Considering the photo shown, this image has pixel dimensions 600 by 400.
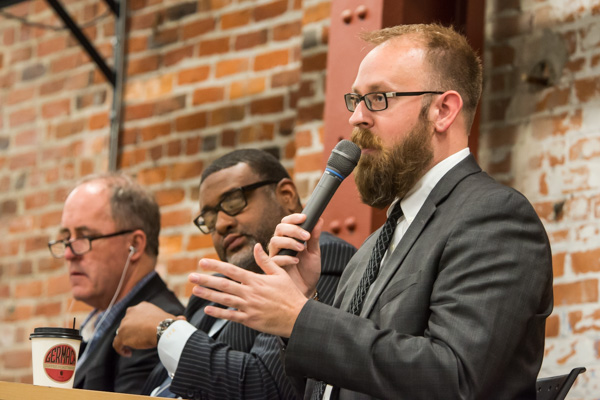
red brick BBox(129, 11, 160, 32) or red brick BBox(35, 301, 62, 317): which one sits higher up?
red brick BBox(129, 11, 160, 32)

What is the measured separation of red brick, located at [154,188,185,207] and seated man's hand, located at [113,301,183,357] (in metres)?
1.45

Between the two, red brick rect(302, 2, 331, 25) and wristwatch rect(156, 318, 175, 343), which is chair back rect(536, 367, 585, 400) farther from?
red brick rect(302, 2, 331, 25)

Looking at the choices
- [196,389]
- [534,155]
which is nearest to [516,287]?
[196,389]

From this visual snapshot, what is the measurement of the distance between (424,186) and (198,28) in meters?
2.46

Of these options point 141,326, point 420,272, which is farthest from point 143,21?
point 420,272

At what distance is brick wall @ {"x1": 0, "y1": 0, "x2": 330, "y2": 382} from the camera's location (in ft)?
12.4

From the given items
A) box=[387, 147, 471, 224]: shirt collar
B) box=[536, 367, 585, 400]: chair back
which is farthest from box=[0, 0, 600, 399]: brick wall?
box=[387, 147, 471, 224]: shirt collar

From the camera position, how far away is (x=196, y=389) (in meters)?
2.29

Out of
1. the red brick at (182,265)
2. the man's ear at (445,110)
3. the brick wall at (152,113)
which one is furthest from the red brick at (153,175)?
the man's ear at (445,110)

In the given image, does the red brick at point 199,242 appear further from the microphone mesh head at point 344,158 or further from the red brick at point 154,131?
the microphone mesh head at point 344,158

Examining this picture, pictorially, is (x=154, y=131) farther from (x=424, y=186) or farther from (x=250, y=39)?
(x=424, y=186)

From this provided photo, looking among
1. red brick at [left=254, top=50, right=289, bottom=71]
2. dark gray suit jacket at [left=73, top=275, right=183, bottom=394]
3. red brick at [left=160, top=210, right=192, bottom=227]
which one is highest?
red brick at [left=254, top=50, right=289, bottom=71]

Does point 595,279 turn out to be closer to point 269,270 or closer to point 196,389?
point 196,389

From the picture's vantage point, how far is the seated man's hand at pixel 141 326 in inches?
99.4
